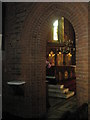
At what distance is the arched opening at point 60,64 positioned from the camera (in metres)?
7.68

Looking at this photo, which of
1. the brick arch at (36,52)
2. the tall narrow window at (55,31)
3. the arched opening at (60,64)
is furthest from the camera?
the tall narrow window at (55,31)

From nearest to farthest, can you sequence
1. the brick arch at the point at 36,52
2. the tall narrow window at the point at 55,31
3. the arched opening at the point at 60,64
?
1. the brick arch at the point at 36,52
2. the arched opening at the point at 60,64
3. the tall narrow window at the point at 55,31

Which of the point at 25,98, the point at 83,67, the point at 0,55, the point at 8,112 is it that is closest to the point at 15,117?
the point at 8,112

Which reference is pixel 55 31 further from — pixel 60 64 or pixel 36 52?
pixel 36 52

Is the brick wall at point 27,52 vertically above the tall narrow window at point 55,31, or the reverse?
the tall narrow window at point 55,31

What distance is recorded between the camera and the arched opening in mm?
7680

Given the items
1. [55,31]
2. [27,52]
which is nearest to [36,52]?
[27,52]

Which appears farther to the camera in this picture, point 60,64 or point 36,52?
point 60,64

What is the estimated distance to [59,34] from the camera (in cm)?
1213

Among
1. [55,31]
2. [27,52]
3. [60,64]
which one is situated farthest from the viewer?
[60,64]

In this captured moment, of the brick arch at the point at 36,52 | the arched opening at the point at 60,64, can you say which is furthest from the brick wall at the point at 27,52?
the arched opening at the point at 60,64

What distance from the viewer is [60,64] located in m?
12.3

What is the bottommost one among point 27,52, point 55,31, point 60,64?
point 60,64

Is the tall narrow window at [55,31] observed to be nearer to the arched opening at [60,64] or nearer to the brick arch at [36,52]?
the arched opening at [60,64]
